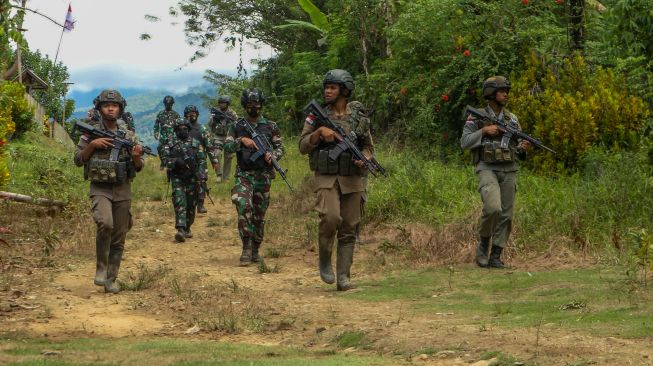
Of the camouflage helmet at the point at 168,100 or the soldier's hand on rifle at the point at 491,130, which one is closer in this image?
the soldier's hand on rifle at the point at 491,130

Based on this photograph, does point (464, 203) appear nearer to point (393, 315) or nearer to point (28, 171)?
point (393, 315)

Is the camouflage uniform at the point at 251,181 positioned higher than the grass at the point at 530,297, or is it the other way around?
the camouflage uniform at the point at 251,181

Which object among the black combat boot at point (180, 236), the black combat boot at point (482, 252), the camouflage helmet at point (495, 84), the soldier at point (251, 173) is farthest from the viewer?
the black combat boot at point (180, 236)

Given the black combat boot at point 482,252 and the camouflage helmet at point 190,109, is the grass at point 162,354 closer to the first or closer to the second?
the black combat boot at point 482,252

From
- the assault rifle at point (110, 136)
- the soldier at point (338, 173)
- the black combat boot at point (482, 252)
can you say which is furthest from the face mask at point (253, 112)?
the black combat boot at point (482, 252)

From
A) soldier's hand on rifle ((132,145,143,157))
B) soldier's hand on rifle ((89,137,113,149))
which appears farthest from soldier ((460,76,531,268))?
soldier's hand on rifle ((89,137,113,149))

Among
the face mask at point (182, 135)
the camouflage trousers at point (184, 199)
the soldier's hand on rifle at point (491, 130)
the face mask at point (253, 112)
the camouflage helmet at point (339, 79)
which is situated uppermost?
the camouflage helmet at point (339, 79)

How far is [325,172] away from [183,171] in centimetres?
523

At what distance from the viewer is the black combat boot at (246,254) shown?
12.1 metres

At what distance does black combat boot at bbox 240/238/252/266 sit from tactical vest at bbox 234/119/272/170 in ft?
2.96

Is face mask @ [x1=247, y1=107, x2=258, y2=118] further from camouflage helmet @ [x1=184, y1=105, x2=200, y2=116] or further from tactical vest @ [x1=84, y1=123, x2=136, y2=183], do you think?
camouflage helmet @ [x1=184, y1=105, x2=200, y2=116]

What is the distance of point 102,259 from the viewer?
32.8ft

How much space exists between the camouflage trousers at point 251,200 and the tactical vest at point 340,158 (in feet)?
7.50

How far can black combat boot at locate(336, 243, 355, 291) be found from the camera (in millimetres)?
9852
